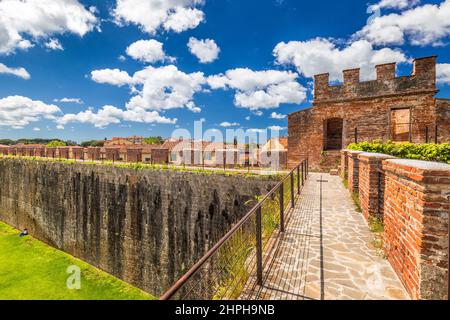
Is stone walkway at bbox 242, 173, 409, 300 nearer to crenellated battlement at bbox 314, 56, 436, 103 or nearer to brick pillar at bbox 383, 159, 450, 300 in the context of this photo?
brick pillar at bbox 383, 159, 450, 300

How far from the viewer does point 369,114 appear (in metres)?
12.8

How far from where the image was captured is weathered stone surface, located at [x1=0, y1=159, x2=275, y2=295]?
30.0 feet

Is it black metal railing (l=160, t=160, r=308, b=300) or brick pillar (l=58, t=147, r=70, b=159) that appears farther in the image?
brick pillar (l=58, t=147, r=70, b=159)

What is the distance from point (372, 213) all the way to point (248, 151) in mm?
8585

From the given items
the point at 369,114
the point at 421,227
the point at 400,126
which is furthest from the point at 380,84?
the point at 421,227

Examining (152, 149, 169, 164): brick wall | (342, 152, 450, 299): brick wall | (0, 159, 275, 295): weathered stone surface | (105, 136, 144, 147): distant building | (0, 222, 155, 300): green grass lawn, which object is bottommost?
(0, 222, 155, 300): green grass lawn

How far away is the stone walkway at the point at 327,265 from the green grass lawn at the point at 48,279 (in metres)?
8.49

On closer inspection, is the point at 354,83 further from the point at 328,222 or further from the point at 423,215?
the point at 423,215

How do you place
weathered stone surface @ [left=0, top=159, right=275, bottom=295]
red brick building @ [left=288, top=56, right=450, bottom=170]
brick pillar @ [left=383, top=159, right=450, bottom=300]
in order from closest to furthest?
brick pillar @ [left=383, top=159, right=450, bottom=300] < weathered stone surface @ [left=0, top=159, right=275, bottom=295] < red brick building @ [left=288, top=56, right=450, bottom=170]

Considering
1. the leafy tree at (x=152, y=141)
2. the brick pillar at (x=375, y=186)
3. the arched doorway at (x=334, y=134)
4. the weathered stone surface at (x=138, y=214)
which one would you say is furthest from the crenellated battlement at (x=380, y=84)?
the leafy tree at (x=152, y=141)

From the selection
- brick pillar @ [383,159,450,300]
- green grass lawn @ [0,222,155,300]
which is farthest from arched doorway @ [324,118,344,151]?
green grass lawn @ [0,222,155,300]

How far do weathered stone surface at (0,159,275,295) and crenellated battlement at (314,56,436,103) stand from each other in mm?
8378

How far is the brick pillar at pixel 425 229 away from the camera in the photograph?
2316 millimetres
